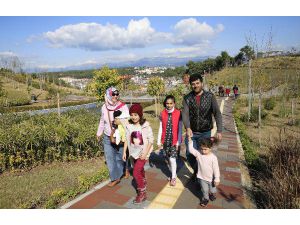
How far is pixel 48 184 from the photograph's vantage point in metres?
5.10

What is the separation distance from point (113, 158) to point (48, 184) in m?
1.45

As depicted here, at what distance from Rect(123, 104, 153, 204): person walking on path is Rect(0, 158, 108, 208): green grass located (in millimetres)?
1061

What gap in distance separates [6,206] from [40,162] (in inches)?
98.2

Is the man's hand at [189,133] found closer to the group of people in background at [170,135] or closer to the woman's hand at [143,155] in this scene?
the group of people in background at [170,135]

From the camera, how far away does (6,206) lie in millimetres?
4035

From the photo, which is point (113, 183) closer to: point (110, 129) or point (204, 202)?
point (110, 129)

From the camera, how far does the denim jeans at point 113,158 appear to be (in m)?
4.66

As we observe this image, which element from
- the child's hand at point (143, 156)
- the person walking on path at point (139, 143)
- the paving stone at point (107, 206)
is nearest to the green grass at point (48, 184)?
the paving stone at point (107, 206)

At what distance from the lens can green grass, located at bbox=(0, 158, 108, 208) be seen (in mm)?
4043

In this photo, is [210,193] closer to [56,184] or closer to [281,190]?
[281,190]

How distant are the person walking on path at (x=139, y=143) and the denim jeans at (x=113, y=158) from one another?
2.28 ft

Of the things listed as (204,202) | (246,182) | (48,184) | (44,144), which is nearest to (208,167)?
(204,202)

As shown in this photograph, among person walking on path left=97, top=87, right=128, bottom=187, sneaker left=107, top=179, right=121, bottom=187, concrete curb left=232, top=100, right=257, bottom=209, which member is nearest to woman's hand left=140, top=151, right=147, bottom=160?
person walking on path left=97, top=87, right=128, bottom=187

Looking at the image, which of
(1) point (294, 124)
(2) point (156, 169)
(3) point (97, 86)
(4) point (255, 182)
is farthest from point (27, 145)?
(3) point (97, 86)
